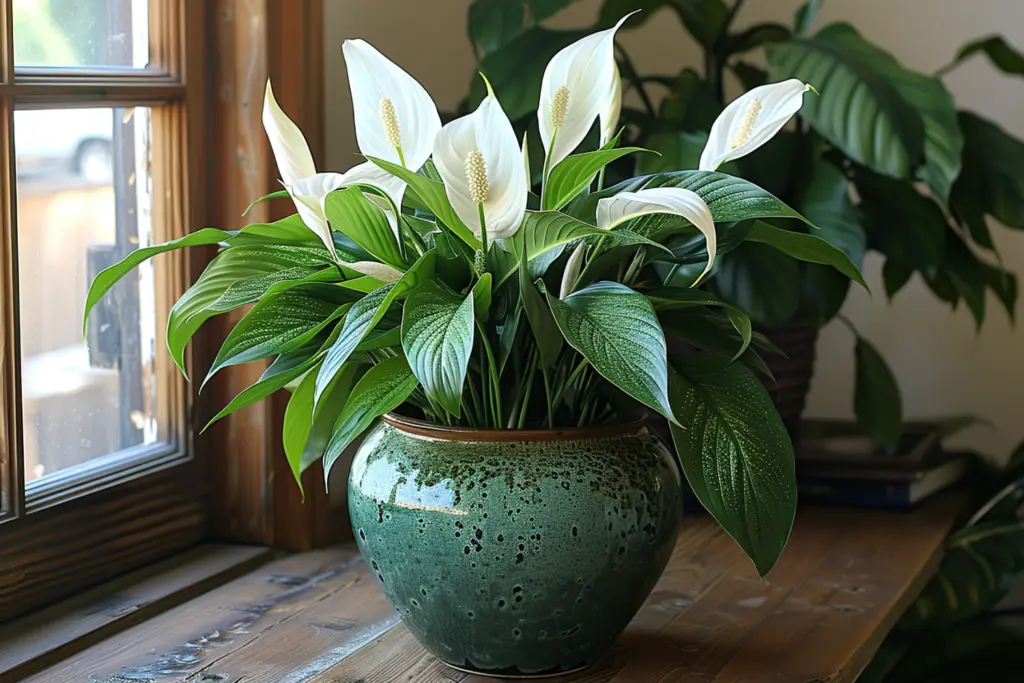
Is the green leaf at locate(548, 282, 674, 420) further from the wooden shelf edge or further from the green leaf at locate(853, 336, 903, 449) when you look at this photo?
the green leaf at locate(853, 336, 903, 449)

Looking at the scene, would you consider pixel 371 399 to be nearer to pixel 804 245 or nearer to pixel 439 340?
pixel 439 340

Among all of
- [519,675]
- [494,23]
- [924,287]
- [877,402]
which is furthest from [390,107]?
[924,287]

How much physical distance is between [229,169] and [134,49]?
0.14m

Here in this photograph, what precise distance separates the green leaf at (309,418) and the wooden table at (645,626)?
171 millimetres

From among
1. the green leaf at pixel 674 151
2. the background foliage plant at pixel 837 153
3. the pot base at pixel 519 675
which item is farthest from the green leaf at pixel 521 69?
the pot base at pixel 519 675

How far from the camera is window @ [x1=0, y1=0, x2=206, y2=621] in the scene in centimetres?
101

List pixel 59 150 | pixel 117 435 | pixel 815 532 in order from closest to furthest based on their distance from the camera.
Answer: pixel 59 150 < pixel 117 435 < pixel 815 532

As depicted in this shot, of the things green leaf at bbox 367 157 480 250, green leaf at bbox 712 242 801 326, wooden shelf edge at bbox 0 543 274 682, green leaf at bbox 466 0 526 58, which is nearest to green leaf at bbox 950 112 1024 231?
green leaf at bbox 712 242 801 326

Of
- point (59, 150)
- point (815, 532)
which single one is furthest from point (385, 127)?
point (815, 532)

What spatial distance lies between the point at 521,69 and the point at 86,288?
497mm

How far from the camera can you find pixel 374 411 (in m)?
0.82

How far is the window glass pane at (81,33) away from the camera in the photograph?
1.01m

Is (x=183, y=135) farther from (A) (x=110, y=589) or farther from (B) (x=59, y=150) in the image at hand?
(A) (x=110, y=589)

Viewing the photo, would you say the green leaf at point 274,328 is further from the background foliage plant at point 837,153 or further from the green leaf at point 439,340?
the background foliage plant at point 837,153
